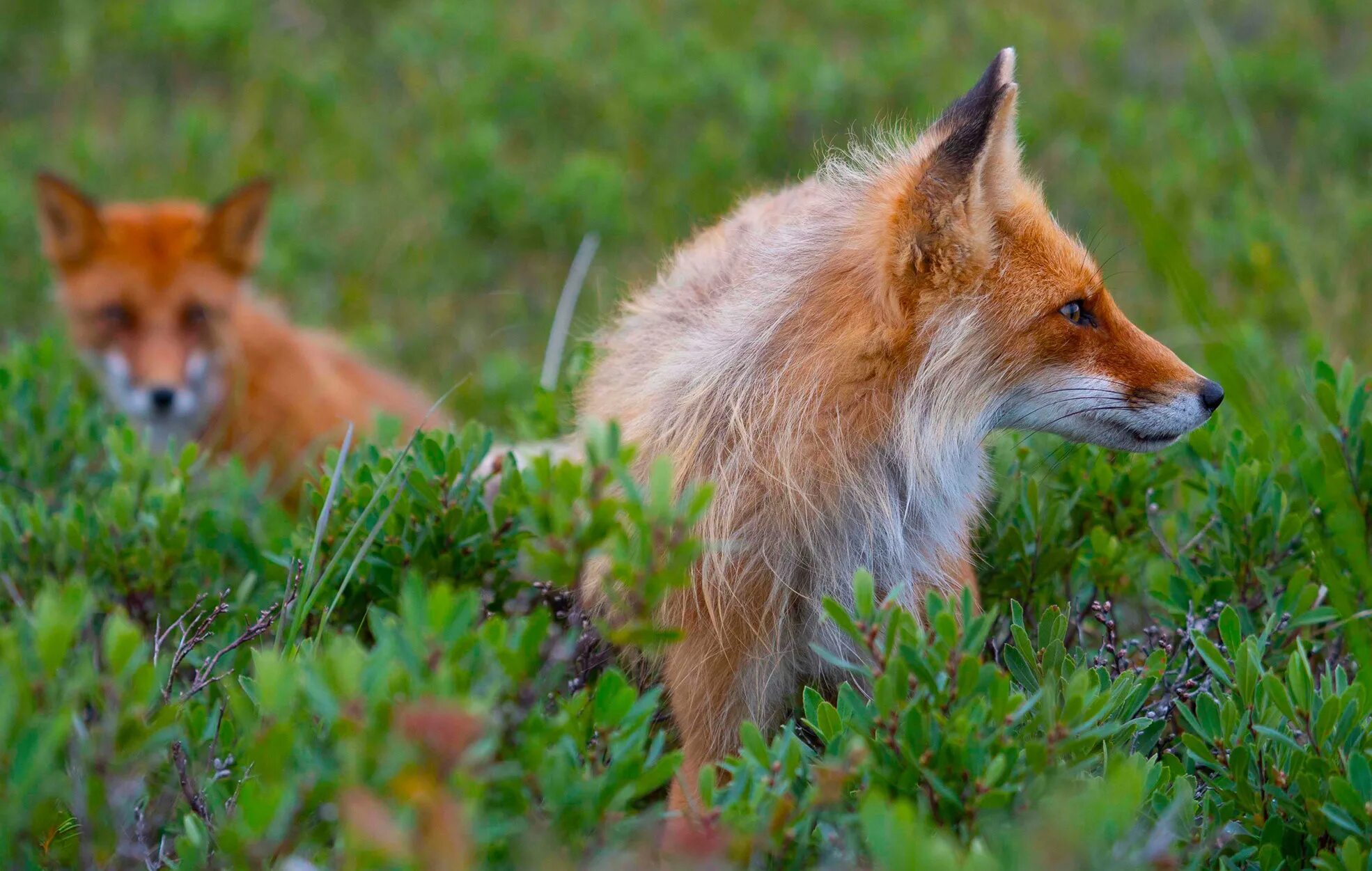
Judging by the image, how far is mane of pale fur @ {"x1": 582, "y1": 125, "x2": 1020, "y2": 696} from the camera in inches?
110

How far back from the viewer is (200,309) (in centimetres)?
632

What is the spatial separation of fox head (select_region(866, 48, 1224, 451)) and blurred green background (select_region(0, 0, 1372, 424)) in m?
3.77

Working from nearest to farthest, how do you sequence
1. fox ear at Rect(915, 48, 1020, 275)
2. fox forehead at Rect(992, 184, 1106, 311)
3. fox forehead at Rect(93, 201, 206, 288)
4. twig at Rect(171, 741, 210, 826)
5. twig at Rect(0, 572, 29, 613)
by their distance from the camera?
twig at Rect(171, 741, 210, 826) → fox ear at Rect(915, 48, 1020, 275) → fox forehead at Rect(992, 184, 1106, 311) → twig at Rect(0, 572, 29, 613) → fox forehead at Rect(93, 201, 206, 288)

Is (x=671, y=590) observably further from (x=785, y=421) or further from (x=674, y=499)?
(x=785, y=421)

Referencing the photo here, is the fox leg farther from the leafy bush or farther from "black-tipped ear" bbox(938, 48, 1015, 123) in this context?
"black-tipped ear" bbox(938, 48, 1015, 123)

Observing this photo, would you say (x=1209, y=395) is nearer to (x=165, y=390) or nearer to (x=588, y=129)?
(x=165, y=390)

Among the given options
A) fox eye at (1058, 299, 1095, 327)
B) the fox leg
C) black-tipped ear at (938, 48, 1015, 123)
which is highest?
black-tipped ear at (938, 48, 1015, 123)

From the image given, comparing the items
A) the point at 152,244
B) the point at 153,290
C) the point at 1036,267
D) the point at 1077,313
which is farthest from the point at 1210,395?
the point at 152,244

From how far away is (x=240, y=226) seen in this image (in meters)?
6.40

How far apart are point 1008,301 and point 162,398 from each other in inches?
181

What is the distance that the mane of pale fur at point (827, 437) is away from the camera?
2.79 meters

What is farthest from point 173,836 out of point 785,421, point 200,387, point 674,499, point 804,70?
point 804,70

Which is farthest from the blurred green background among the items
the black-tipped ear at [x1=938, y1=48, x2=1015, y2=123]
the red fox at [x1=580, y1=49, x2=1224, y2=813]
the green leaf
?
the green leaf

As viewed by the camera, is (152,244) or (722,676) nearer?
(722,676)
